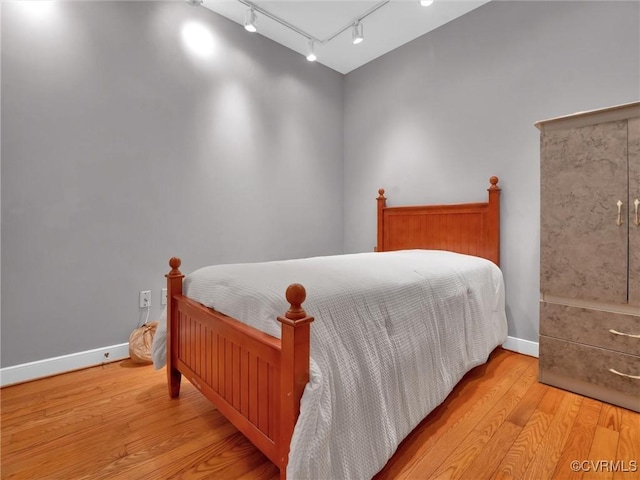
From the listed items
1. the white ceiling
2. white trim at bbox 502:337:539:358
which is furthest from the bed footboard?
the white ceiling

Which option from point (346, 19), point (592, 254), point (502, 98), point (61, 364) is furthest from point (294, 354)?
point (346, 19)

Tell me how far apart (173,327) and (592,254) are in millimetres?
2272

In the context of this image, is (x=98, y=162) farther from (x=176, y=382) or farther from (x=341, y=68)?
(x=341, y=68)

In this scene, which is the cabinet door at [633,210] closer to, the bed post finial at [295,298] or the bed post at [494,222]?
the bed post at [494,222]

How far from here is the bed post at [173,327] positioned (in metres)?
1.66

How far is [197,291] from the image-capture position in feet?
5.02

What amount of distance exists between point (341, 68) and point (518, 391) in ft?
11.0

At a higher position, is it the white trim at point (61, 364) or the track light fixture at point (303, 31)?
the track light fixture at point (303, 31)

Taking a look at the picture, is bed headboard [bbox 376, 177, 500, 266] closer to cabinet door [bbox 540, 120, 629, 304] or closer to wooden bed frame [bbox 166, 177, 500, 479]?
wooden bed frame [bbox 166, 177, 500, 479]

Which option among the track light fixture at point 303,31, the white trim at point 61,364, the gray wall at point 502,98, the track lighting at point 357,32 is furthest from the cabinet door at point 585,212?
the white trim at point 61,364

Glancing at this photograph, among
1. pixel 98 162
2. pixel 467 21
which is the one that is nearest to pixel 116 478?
pixel 98 162

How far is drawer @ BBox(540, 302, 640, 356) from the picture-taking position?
5.09ft

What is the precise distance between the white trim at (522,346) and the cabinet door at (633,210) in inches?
32.4

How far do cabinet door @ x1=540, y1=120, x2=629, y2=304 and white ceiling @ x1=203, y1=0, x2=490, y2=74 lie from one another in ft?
4.96
